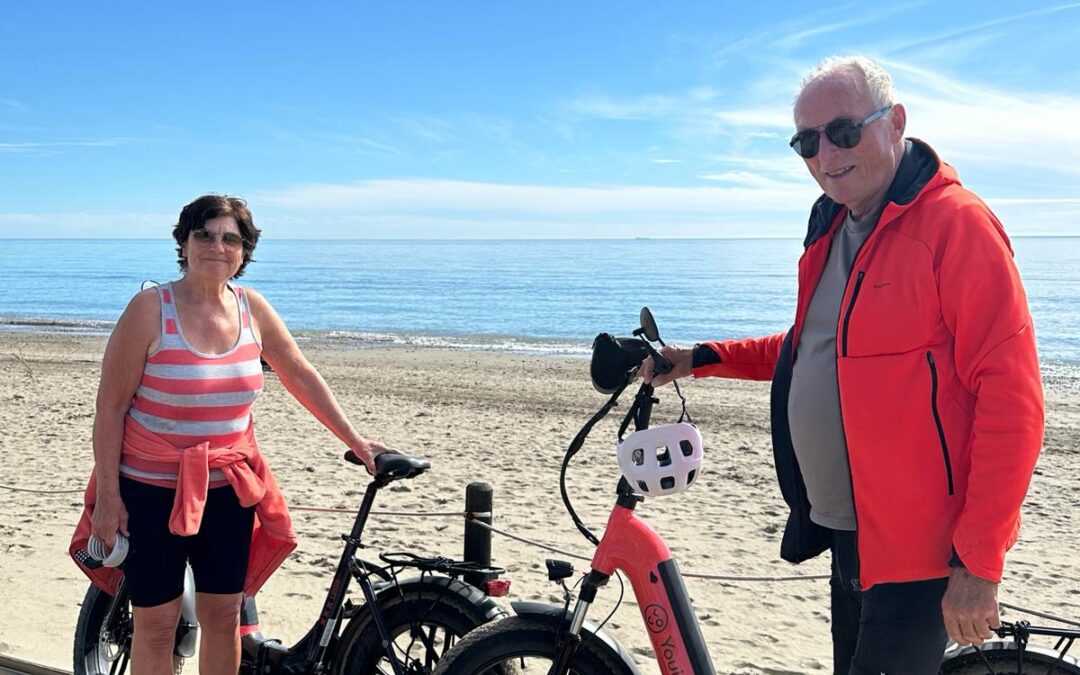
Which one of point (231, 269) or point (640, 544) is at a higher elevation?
point (231, 269)

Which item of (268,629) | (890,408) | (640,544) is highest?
(890,408)

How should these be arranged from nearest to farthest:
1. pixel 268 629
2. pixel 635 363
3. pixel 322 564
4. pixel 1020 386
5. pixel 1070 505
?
pixel 1020 386 < pixel 635 363 < pixel 268 629 < pixel 322 564 < pixel 1070 505

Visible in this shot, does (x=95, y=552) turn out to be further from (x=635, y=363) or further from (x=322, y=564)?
(x=322, y=564)

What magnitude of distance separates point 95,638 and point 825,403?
9.29 feet

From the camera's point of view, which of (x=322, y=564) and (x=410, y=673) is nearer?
(x=410, y=673)

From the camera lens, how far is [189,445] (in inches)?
114

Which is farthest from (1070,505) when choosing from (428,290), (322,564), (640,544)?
(428,290)

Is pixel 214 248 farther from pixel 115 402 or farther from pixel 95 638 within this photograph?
pixel 95 638

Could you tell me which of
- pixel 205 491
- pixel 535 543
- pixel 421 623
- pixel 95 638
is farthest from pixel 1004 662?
pixel 95 638

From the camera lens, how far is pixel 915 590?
6.82ft

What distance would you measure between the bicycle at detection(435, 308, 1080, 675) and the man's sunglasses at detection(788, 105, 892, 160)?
59 centimetres

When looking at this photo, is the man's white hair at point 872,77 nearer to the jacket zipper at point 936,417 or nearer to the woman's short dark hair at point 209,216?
the jacket zipper at point 936,417

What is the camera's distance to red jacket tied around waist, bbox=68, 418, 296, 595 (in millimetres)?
2824

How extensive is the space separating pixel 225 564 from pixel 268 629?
200cm
